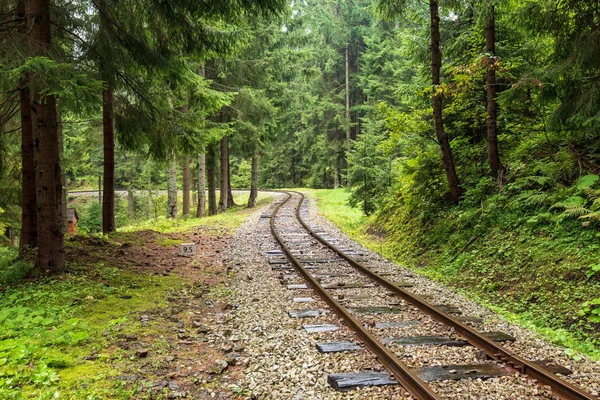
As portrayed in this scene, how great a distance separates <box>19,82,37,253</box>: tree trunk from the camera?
833 cm

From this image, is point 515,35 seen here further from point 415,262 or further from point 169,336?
point 169,336

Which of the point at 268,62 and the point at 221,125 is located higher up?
the point at 268,62

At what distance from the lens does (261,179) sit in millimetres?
54781

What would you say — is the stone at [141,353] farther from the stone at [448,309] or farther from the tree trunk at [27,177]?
the tree trunk at [27,177]

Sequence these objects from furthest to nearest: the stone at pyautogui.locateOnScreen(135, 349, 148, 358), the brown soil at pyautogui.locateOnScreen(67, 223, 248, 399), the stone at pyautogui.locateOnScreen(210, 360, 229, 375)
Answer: the stone at pyautogui.locateOnScreen(135, 349, 148, 358) < the stone at pyautogui.locateOnScreen(210, 360, 229, 375) < the brown soil at pyautogui.locateOnScreen(67, 223, 248, 399)

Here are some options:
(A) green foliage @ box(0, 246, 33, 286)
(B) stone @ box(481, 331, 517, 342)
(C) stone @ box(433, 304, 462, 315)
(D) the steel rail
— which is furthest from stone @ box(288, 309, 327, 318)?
(A) green foliage @ box(0, 246, 33, 286)

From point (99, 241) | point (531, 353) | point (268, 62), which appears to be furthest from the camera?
point (268, 62)

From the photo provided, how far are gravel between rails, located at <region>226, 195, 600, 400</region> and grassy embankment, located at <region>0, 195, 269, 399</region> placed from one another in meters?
0.86

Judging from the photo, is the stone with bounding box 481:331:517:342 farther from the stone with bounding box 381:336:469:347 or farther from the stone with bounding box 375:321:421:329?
the stone with bounding box 375:321:421:329

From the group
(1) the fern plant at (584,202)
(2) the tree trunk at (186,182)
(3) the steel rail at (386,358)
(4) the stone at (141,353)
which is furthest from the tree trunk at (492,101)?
(2) the tree trunk at (186,182)

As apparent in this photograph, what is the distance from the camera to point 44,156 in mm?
6832

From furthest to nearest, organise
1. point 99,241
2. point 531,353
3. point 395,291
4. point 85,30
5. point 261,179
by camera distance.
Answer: point 261,179 < point 99,241 < point 85,30 < point 395,291 < point 531,353

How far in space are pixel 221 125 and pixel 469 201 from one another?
330 inches

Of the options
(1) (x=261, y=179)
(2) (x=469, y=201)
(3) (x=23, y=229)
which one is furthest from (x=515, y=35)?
(1) (x=261, y=179)
